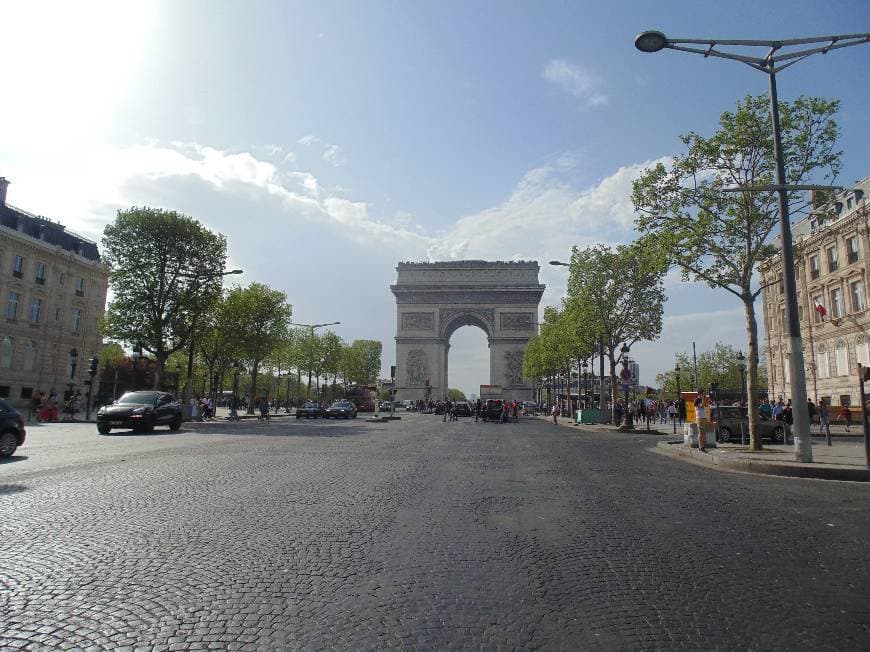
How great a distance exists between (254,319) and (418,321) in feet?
106

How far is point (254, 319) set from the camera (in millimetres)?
44219

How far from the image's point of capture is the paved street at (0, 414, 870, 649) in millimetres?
3092

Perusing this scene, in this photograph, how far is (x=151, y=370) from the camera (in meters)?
61.5

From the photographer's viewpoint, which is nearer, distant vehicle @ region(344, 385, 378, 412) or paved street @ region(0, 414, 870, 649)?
paved street @ region(0, 414, 870, 649)

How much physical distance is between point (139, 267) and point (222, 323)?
10.3 meters

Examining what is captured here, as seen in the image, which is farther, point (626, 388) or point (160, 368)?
point (160, 368)

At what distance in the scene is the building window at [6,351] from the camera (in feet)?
135

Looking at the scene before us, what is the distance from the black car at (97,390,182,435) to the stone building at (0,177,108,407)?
19918 mm

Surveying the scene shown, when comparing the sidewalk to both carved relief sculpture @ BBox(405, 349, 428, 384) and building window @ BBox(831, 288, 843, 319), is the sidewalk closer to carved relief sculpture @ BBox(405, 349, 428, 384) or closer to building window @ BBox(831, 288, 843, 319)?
building window @ BBox(831, 288, 843, 319)

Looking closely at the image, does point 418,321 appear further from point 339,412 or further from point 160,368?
point 160,368

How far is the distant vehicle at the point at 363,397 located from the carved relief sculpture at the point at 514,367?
54.7 feet

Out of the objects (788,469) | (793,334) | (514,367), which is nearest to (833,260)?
(793,334)

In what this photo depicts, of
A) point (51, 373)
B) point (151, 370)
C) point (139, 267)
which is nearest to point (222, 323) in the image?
point (139, 267)

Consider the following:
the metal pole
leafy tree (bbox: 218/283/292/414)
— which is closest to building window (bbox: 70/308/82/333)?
leafy tree (bbox: 218/283/292/414)
